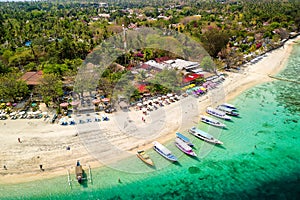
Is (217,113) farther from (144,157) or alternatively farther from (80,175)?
(80,175)

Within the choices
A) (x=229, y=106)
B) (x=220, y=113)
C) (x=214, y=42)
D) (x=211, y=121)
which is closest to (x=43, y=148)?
(x=211, y=121)

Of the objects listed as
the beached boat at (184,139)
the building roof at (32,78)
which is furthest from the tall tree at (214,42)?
the building roof at (32,78)

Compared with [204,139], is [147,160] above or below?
below

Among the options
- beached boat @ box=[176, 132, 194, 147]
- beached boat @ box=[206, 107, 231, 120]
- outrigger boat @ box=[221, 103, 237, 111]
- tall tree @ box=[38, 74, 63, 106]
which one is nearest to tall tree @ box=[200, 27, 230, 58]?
outrigger boat @ box=[221, 103, 237, 111]

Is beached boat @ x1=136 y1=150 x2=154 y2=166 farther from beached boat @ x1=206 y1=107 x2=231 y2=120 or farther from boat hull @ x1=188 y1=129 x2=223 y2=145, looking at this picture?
beached boat @ x1=206 y1=107 x2=231 y2=120

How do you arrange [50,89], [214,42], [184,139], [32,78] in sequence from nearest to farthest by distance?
[184,139] → [50,89] → [32,78] → [214,42]

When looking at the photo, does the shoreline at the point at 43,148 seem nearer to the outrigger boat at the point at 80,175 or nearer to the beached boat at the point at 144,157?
the beached boat at the point at 144,157

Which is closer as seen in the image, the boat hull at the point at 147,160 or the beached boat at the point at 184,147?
the boat hull at the point at 147,160
